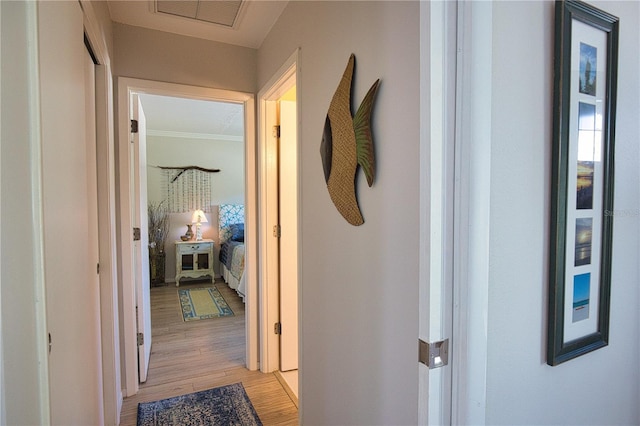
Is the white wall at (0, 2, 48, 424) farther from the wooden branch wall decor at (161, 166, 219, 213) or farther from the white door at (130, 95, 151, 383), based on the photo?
the wooden branch wall decor at (161, 166, 219, 213)

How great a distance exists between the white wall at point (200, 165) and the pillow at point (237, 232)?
35cm

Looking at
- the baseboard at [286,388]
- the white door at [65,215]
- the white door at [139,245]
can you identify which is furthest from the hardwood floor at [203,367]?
the white door at [65,215]

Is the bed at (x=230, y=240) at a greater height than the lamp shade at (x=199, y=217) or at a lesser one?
lesser

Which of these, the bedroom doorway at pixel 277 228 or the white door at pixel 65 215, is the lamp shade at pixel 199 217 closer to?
the bedroom doorway at pixel 277 228

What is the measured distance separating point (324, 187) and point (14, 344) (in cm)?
116

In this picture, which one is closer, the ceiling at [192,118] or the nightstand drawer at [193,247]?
the ceiling at [192,118]

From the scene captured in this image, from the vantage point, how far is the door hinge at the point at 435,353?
2.58ft

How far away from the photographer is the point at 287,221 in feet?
8.60

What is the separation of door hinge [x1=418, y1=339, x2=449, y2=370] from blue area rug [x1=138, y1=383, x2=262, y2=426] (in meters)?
1.69

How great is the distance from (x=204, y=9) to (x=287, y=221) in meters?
1.51

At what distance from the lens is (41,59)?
80 cm

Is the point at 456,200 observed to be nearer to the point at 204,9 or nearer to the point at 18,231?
the point at 18,231

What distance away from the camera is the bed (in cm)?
459

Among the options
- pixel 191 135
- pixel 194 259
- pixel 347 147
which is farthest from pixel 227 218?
pixel 347 147
